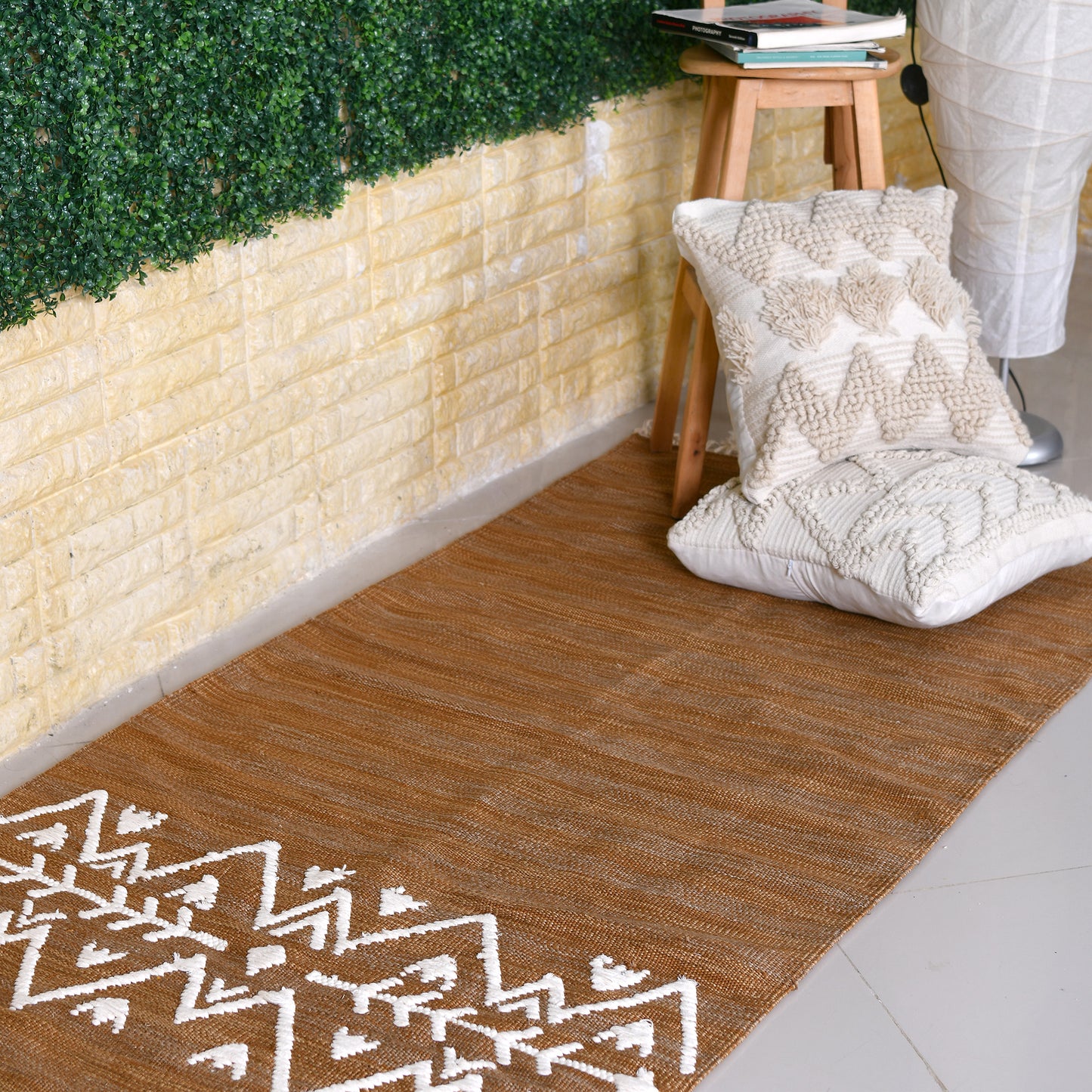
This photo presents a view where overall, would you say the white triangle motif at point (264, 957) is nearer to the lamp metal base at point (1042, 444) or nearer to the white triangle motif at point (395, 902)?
the white triangle motif at point (395, 902)

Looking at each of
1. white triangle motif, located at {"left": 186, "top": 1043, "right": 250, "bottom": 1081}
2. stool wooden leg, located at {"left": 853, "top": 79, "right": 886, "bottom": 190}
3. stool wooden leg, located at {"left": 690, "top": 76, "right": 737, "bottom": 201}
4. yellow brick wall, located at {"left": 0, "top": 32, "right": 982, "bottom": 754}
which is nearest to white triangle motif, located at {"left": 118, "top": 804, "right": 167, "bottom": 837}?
yellow brick wall, located at {"left": 0, "top": 32, "right": 982, "bottom": 754}

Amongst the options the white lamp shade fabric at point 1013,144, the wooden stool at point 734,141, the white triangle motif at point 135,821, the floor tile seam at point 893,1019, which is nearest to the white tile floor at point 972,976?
the floor tile seam at point 893,1019

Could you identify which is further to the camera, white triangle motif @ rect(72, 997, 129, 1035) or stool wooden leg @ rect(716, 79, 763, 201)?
stool wooden leg @ rect(716, 79, 763, 201)

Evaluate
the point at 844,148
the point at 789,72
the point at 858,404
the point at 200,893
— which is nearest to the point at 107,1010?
the point at 200,893

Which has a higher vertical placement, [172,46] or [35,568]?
[172,46]

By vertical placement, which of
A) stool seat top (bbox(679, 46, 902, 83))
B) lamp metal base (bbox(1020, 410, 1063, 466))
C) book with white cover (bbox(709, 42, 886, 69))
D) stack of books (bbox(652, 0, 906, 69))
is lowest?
lamp metal base (bbox(1020, 410, 1063, 466))

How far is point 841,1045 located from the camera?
1570 mm

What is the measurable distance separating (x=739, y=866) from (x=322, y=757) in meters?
0.62

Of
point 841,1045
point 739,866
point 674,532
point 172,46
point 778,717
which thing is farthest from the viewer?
point 674,532

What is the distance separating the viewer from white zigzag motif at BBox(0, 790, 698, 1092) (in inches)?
60.2

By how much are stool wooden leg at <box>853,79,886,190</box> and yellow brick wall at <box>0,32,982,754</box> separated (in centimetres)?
56

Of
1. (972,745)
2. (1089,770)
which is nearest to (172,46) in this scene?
(972,745)

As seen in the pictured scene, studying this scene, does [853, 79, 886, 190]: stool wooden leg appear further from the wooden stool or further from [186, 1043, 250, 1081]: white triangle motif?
[186, 1043, 250, 1081]: white triangle motif

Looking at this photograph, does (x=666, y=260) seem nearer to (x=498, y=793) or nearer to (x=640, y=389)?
(x=640, y=389)
